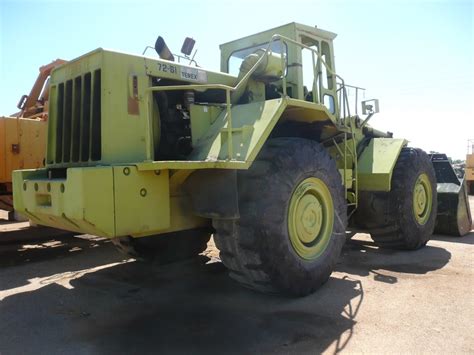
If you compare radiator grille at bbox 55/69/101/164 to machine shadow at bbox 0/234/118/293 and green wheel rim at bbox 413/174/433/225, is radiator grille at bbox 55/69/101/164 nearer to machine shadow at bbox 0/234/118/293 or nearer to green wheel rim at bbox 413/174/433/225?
machine shadow at bbox 0/234/118/293

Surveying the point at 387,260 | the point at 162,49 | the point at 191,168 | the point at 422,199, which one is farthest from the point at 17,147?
the point at 422,199

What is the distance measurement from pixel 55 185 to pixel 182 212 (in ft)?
3.91

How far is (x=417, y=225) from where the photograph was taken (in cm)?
648

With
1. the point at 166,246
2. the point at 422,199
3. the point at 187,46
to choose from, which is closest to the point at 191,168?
the point at 166,246

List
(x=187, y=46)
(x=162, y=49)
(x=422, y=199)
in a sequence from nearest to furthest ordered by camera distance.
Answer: (x=162, y=49) → (x=187, y=46) → (x=422, y=199)

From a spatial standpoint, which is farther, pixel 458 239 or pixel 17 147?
pixel 458 239

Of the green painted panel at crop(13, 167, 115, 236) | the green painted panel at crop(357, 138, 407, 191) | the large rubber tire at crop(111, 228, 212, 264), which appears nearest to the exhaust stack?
the green painted panel at crop(13, 167, 115, 236)

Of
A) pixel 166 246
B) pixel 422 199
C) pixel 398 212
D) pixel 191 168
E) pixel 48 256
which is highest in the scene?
pixel 191 168

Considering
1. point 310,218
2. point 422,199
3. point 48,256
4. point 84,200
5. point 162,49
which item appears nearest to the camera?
point 84,200

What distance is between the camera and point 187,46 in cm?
524

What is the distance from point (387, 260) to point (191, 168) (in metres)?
3.74

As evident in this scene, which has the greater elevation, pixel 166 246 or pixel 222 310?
pixel 166 246

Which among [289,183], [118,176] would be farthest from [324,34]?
[118,176]

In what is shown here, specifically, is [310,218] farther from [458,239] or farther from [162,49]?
[458,239]
